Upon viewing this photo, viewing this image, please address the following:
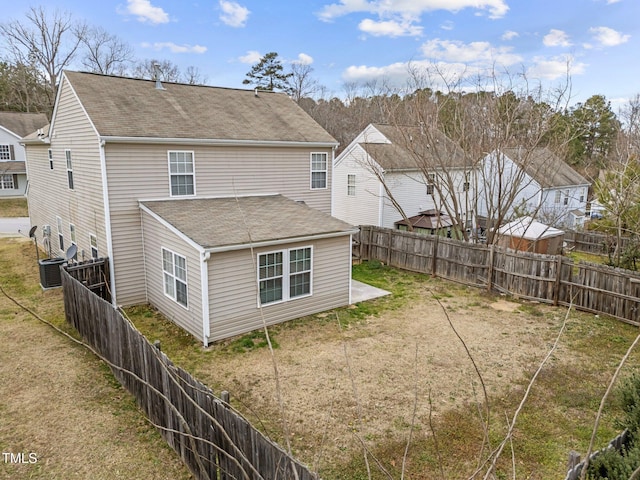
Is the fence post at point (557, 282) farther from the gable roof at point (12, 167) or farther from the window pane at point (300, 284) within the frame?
the gable roof at point (12, 167)

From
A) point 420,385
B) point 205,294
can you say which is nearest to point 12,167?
point 205,294

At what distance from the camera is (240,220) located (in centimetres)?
1169

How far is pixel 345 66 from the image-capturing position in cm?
4669

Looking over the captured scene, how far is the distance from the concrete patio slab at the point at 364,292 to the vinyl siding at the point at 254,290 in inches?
32.1

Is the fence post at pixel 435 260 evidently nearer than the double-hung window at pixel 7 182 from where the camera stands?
Yes

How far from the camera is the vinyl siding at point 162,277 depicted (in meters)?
10.3

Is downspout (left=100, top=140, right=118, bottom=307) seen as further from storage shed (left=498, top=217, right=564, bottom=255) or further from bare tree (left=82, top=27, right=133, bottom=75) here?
bare tree (left=82, top=27, right=133, bottom=75)

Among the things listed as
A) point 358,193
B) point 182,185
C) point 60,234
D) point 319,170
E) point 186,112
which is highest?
point 186,112

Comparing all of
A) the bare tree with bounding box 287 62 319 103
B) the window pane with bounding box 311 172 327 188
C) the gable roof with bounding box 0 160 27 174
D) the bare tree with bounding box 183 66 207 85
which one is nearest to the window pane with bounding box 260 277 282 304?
the window pane with bounding box 311 172 327 188

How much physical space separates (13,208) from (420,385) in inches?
1340

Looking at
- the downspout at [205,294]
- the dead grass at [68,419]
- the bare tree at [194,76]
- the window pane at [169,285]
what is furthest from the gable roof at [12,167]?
the downspout at [205,294]

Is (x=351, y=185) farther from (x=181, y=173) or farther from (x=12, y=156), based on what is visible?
(x=12, y=156)

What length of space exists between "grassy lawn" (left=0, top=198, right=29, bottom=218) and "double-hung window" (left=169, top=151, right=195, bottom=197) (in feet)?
77.6

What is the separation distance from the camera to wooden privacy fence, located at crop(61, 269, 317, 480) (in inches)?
169
